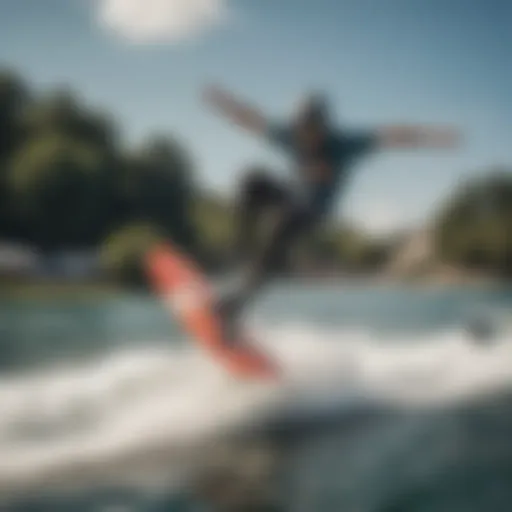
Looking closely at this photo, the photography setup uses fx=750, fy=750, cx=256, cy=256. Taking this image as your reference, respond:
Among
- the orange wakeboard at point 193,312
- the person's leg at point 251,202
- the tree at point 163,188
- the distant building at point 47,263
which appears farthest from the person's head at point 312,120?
the distant building at point 47,263

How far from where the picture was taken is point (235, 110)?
1413mm

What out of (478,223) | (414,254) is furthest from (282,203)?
(478,223)

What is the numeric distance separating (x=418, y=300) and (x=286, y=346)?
27 centimetres

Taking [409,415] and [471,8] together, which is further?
[471,8]

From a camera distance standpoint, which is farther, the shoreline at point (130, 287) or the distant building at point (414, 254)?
the distant building at point (414, 254)

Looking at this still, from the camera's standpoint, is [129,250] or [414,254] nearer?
[129,250]

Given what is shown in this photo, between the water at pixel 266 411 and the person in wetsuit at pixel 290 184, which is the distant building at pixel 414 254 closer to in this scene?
the water at pixel 266 411

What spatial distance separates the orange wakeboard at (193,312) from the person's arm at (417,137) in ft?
1.49

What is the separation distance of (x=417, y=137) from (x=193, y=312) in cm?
56

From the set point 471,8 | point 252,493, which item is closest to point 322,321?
point 252,493

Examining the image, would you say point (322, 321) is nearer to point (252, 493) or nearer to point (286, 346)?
point (286, 346)

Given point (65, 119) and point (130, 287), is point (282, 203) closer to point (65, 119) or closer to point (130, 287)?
point (130, 287)

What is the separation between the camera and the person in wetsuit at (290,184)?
138 cm

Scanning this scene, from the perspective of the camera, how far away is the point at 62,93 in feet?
4.45
